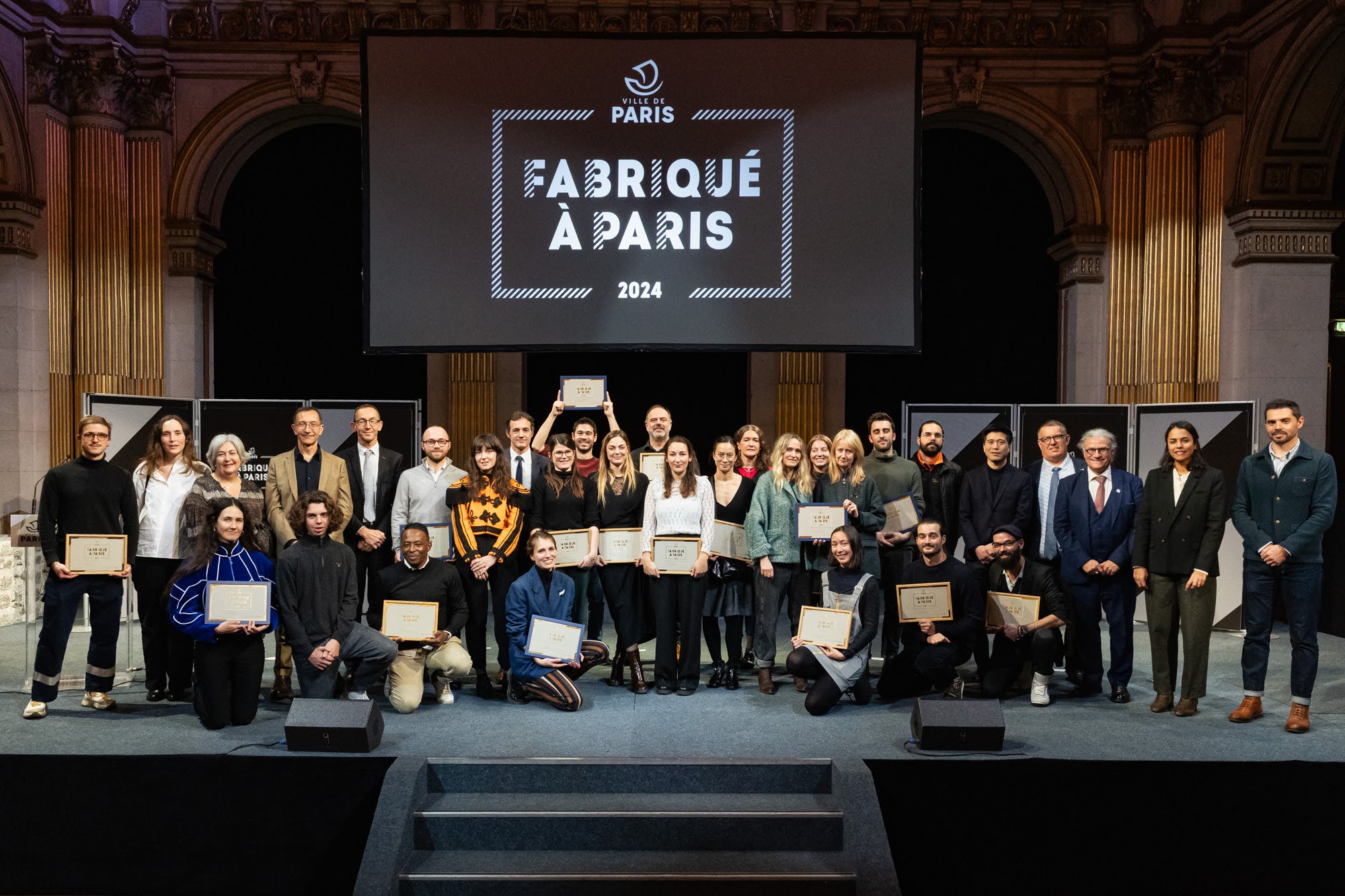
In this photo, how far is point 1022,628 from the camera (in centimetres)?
567

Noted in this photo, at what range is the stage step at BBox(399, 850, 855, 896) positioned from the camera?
4.01 meters

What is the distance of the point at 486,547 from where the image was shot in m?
5.79

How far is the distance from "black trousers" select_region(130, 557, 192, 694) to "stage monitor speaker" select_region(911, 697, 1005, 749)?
3.95 metres

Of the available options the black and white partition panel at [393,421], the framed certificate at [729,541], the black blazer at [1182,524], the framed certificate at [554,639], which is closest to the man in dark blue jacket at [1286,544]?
the black blazer at [1182,524]

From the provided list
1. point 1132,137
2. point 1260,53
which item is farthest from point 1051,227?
point 1260,53

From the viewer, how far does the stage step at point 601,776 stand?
454 centimetres

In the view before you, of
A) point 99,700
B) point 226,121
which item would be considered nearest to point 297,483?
point 99,700

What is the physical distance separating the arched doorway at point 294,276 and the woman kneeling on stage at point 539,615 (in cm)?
579

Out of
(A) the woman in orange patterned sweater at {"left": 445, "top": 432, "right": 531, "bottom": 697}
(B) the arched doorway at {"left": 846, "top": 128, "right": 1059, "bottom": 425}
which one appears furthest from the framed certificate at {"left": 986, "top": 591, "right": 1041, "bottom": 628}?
(B) the arched doorway at {"left": 846, "top": 128, "right": 1059, "bottom": 425}

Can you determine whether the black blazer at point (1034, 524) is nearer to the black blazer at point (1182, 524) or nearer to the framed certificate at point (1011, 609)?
the framed certificate at point (1011, 609)

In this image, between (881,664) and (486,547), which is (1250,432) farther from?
(486,547)

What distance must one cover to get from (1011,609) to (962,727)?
1202 mm

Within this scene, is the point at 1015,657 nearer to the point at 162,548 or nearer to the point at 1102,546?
the point at 1102,546

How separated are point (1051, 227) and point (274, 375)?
326 inches
